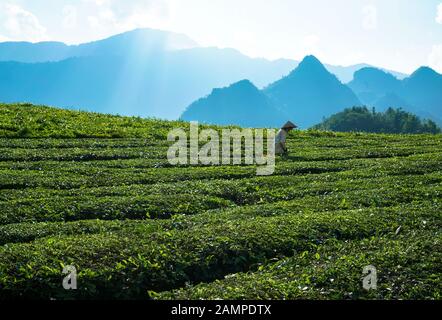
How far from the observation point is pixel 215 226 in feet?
52.8

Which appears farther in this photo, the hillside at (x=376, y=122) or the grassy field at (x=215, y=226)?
the hillside at (x=376, y=122)

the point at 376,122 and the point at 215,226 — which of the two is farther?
the point at 376,122

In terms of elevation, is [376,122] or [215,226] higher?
[376,122]

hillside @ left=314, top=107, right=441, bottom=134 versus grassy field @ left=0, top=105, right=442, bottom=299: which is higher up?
hillside @ left=314, top=107, right=441, bottom=134

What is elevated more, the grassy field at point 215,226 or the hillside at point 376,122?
the hillside at point 376,122

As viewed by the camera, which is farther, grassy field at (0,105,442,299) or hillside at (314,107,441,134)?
hillside at (314,107,441,134)

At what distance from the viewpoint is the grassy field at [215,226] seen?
484 inches

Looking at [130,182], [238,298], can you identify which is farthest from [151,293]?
[130,182]

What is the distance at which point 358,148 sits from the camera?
34.1 meters

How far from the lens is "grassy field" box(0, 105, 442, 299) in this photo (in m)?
12.3
